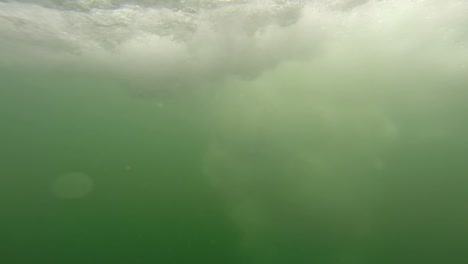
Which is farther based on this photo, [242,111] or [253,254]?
[242,111]

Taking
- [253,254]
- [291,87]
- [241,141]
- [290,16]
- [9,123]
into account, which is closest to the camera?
[290,16]

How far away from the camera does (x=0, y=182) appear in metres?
20.8

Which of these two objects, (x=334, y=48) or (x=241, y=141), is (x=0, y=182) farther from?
(x=334, y=48)

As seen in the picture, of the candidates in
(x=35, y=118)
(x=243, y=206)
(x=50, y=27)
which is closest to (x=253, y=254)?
(x=243, y=206)

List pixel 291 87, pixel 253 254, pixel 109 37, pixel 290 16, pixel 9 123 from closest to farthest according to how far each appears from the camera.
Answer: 1. pixel 290 16
2. pixel 109 37
3. pixel 253 254
4. pixel 291 87
5. pixel 9 123

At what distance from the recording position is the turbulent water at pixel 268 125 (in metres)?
9.37

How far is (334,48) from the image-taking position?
35.7 feet

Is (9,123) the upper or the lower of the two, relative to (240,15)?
lower

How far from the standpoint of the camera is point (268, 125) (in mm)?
17984

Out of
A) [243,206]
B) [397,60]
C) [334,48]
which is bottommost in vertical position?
[243,206]

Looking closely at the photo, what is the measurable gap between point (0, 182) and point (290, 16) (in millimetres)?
26021

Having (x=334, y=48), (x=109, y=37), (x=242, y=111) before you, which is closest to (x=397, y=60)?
(x=334, y=48)

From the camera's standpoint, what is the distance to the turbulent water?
30.7 feet

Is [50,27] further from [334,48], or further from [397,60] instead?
[397,60]
